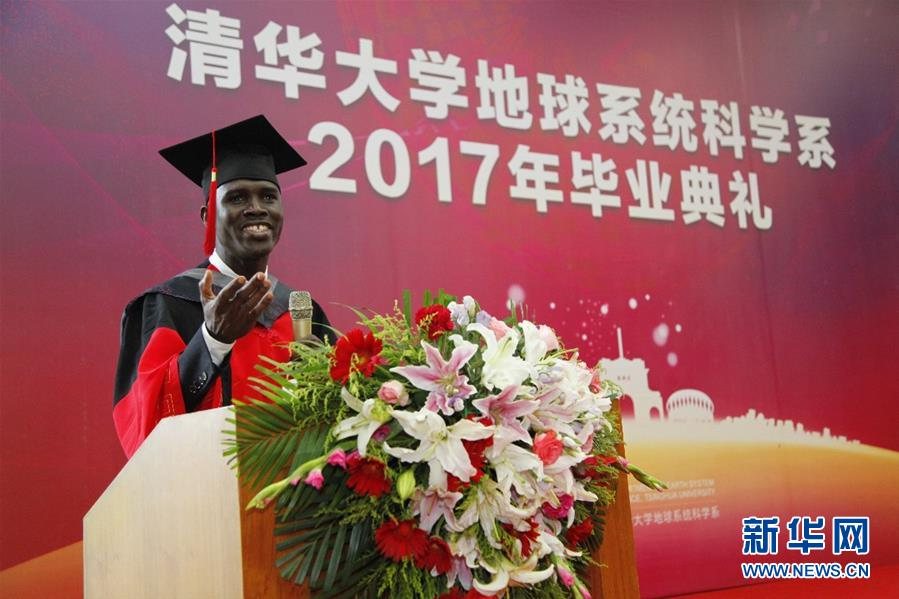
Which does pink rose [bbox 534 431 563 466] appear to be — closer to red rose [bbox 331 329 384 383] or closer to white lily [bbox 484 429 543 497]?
white lily [bbox 484 429 543 497]

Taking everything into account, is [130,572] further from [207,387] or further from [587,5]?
[587,5]

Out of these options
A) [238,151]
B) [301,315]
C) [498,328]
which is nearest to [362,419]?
[498,328]

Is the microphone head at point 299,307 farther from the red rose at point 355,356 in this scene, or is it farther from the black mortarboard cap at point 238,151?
the black mortarboard cap at point 238,151

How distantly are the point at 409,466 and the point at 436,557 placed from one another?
13 cm

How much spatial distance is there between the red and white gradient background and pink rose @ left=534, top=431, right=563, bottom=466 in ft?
6.79

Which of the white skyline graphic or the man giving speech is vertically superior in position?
the man giving speech

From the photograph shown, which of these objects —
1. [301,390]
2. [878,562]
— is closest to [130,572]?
[301,390]

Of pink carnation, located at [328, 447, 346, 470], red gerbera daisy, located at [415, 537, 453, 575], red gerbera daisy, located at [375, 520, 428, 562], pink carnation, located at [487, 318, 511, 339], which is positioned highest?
pink carnation, located at [487, 318, 511, 339]

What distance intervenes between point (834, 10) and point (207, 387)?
429 cm

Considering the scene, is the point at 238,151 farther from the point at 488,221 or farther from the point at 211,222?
the point at 488,221

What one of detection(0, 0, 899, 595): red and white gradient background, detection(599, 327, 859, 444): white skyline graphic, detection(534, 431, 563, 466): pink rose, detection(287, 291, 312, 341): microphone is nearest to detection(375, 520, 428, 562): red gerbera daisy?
detection(534, 431, 563, 466): pink rose

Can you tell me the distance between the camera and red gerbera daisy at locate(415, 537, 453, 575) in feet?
4.08

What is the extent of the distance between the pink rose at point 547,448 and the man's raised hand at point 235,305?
2.13 feet

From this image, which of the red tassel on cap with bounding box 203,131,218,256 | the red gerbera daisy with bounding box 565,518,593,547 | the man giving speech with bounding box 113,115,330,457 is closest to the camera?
the red gerbera daisy with bounding box 565,518,593,547
